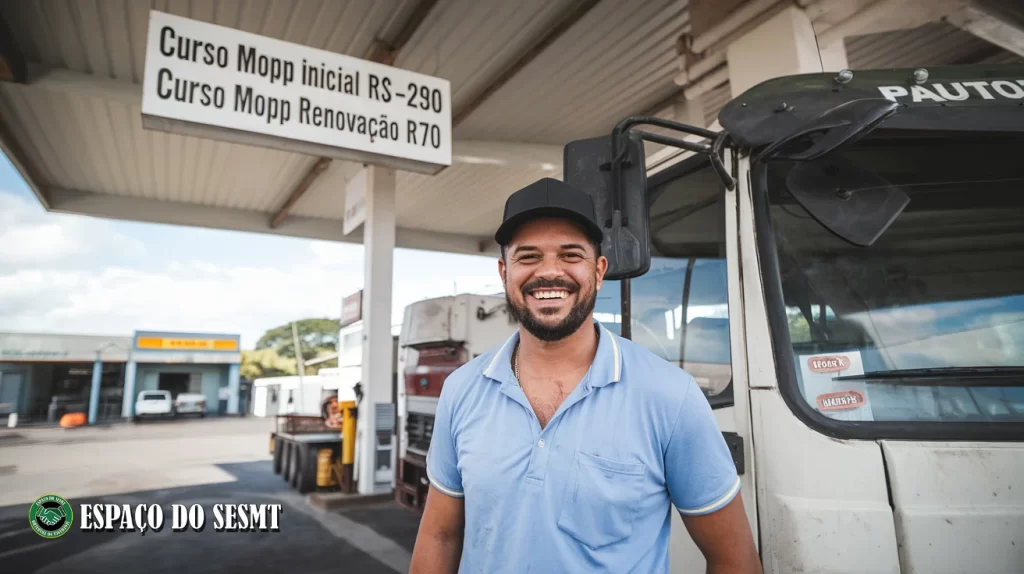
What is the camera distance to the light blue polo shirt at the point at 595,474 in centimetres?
135

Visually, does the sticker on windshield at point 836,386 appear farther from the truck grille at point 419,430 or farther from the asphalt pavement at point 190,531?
the asphalt pavement at point 190,531

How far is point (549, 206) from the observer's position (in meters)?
1.52

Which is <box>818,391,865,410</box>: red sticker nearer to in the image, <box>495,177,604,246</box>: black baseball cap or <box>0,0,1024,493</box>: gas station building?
<box>495,177,604,246</box>: black baseball cap

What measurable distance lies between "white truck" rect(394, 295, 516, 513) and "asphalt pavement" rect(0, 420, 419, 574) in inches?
32.2

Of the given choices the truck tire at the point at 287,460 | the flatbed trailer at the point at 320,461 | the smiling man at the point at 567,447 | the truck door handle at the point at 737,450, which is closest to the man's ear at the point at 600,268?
the smiling man at the point at 567,447

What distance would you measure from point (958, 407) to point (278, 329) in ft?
230

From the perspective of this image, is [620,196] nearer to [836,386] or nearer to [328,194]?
[836,386]

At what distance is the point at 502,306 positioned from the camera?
22.8 ft

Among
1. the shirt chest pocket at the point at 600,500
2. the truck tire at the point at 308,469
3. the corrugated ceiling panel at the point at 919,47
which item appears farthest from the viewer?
the truck tire at the point at 308,469

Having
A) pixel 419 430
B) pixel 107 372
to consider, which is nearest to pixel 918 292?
pixel 419 430

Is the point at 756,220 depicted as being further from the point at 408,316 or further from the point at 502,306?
the point at 408,316

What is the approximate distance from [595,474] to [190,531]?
7034 mm

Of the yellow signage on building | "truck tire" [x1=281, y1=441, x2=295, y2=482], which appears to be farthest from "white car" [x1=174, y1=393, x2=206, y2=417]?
"truck tire" [x1=281, y1=441, x2=295, y2=482]

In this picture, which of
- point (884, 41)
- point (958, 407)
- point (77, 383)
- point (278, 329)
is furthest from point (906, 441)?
point (278, 329)
